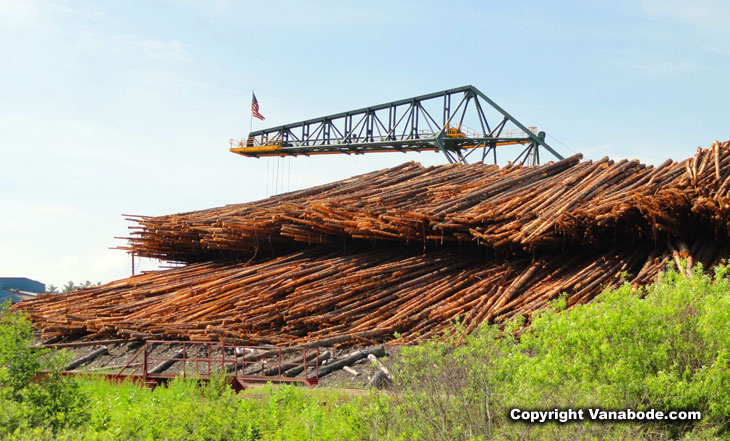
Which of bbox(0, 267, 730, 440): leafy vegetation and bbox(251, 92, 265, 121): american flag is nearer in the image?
bbox(0, 267, 730, 440): leafy vegetation

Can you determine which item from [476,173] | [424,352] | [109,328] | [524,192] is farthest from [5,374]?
[476,173]

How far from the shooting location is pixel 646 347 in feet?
28.9

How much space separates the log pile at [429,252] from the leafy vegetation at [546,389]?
16.9 ft

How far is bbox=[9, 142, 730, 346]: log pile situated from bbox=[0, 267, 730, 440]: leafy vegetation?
514 cm

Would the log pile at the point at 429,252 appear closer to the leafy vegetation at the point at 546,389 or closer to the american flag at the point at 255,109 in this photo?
the leafy vegetation at the point at 546,389

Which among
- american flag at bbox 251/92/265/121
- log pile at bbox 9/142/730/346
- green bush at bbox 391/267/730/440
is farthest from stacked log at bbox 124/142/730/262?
american flag at bbox 251/92/265/121

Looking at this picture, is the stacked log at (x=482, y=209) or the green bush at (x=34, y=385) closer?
the green bush at (x=34, y=385)

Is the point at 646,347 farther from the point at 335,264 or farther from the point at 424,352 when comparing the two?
the point at 335,264

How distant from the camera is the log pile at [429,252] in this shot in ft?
49.1

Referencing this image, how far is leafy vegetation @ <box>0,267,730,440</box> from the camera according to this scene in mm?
8344

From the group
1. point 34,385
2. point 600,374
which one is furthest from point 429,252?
point 34,385

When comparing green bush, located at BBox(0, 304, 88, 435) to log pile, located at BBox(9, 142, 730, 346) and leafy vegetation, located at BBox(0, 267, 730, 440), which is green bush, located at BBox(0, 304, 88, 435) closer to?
leafy vegetation, located at BBox(0, 267, 730, 440)

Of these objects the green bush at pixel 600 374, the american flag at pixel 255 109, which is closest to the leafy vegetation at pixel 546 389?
the green bush at pixel 600 374

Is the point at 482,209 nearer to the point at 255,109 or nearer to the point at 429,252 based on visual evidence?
the point at 429,252
